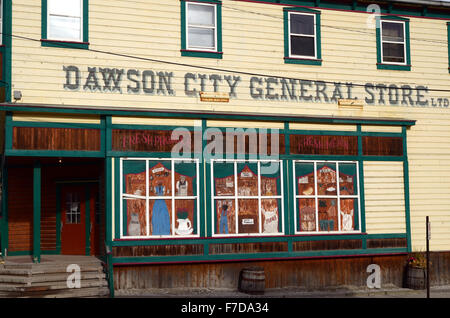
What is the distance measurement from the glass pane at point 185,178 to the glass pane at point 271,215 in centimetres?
223

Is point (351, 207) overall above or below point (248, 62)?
below

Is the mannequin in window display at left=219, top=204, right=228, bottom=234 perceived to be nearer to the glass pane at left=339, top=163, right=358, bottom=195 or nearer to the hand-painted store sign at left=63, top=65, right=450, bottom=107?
the hand-painted store sign at left=63, top=65, right=450, bottom=107

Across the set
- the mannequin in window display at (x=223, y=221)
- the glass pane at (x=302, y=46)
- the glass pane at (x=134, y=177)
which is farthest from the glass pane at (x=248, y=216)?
the glass pane at (x=302, y=46)

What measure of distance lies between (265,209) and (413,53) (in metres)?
7.61

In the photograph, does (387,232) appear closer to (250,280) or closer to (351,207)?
(351,207)

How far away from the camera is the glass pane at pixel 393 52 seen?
1833 cm

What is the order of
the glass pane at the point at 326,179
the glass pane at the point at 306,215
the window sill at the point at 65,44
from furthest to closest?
the glass pane at the point at 326,179
the glass pane at the point at 306,215
the window sill at the point at 65,44

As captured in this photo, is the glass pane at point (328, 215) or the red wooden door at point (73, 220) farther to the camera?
the red wooden door at point (73, 220)

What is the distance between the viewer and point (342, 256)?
16953 millimetres

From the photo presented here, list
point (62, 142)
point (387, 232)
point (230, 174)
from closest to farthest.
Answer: point (62, 142)
point (230, 174)
point (387, 232)

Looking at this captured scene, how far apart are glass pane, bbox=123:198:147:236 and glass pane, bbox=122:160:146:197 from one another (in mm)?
254

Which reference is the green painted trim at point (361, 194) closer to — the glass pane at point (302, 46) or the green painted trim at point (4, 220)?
the glass pane at point (302, 46)

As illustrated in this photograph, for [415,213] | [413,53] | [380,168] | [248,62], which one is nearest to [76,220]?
[248,62]

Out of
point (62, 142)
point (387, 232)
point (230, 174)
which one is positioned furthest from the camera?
point (387, 232)
